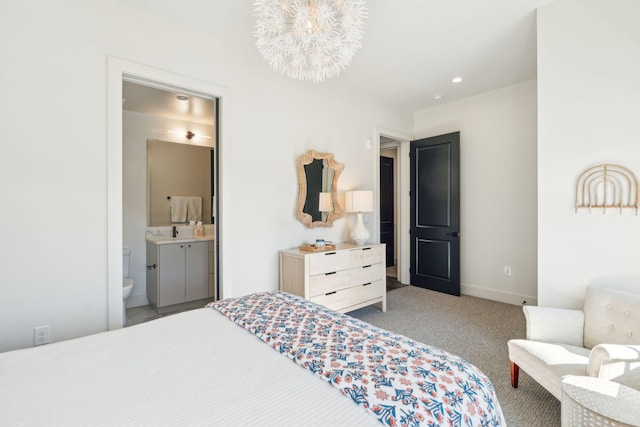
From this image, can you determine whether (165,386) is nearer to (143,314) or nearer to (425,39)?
(143,314)

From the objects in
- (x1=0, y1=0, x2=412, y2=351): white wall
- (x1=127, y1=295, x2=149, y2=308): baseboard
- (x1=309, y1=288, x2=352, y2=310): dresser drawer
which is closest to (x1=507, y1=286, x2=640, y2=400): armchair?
(x1=309, y1=288, x2=352, y2=310): dresser drawer

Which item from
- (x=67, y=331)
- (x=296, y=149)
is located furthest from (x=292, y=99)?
(x=67, y=331)

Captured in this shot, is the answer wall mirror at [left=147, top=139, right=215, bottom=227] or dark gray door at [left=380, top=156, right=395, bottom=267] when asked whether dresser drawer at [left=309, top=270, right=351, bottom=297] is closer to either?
wall mirror at [left=147, top=139, right=215, bottom=227]

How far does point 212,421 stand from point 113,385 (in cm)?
42

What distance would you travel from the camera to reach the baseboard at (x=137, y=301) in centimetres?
368

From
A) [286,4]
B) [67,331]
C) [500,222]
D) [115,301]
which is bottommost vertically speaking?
[67,331]

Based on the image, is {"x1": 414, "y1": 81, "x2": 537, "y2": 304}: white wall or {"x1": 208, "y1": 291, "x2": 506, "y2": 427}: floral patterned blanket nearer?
{"x1": 208, "y1": 291, "x2": 506, "y2": 427}: floral patterned blanket

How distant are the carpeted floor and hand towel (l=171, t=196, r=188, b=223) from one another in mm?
2637

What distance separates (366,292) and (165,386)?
264 cm

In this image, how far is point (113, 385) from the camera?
38.3 inches

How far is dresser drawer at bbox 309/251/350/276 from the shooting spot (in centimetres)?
288

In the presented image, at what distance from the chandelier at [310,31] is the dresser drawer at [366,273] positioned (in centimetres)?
213

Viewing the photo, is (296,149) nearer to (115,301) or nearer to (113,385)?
(115,301)

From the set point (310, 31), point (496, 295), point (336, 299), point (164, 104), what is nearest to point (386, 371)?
point (310, 31)
